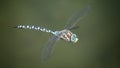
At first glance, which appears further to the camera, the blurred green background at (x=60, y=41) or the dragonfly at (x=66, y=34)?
the blurred green background at (x=60, y=41)

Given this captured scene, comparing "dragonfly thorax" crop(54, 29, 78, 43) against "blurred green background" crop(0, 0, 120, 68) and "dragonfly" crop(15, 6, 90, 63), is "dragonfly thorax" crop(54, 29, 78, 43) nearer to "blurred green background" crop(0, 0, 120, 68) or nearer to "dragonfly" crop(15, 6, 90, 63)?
"dragonfly" crop(15, 6, 90, 63)

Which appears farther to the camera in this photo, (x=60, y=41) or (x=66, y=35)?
(x=60, y=41)

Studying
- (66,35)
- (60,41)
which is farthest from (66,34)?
(60,41)

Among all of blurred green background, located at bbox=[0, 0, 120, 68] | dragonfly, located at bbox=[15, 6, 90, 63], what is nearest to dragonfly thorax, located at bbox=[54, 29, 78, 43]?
dragonfly, located at bbox=[15, 6, 90, 63]

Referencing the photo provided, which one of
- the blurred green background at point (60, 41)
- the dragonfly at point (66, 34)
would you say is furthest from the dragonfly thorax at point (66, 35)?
the blurred green background at point (60, 41)

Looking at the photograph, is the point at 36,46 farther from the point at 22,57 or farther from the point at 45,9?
the point at 45,9

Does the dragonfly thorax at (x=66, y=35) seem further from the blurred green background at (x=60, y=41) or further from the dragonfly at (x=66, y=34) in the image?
the blurred green background at (x=60, y=41)

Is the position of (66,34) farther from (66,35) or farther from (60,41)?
(60,41)

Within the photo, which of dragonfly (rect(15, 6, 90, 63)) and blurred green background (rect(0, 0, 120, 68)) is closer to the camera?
dragonfly (rect(15, 6, 90, 63))

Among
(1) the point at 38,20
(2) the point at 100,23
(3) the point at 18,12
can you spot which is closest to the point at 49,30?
(1) the point at 38,20
